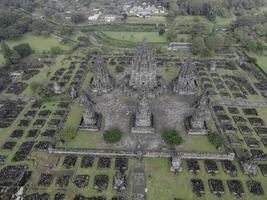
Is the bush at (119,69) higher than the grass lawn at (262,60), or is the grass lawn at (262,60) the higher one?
the grass lawn at (262,60)

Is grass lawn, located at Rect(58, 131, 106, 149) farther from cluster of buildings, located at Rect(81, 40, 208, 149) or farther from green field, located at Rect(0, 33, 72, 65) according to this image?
green field, located at Rect(0, 33, 72, 65)

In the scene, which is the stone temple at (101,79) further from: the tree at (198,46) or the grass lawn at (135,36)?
the grass lawn at (135,36)

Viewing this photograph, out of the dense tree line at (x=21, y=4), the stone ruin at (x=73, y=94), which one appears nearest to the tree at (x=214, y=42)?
the stone ruin at (x=73, y=94)

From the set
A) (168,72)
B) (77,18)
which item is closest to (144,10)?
(77,18)

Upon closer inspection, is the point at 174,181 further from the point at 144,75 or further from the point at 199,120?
the point at 144,75

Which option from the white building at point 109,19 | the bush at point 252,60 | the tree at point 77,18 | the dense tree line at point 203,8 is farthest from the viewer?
the dense tree line at point 203,8

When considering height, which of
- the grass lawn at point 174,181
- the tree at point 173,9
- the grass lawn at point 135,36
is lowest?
the grass lawn at point 174,181

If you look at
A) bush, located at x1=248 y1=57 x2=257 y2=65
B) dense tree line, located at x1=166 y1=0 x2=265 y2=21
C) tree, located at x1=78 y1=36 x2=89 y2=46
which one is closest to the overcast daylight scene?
bush, located at x1=248 y1=57 x2=257 y2=65
